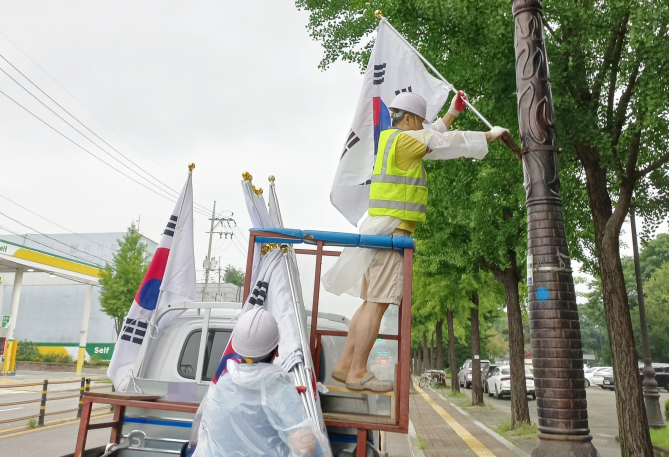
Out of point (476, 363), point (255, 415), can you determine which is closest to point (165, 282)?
point (255, 415)

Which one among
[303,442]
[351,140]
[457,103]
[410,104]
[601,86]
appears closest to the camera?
[303,442]

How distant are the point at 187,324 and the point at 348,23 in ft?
33.8

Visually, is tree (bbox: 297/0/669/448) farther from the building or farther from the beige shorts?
the building

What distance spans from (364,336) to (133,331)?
2.36 metres

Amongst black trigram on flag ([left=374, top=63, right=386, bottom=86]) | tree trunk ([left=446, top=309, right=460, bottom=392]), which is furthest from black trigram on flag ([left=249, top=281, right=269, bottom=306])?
tree trunk ([left=446, top=309, right=460, bottom=392])

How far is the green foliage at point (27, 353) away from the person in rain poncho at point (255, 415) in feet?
142

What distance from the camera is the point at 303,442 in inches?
95.7

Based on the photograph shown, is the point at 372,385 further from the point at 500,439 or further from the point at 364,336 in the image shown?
the point at 500,439

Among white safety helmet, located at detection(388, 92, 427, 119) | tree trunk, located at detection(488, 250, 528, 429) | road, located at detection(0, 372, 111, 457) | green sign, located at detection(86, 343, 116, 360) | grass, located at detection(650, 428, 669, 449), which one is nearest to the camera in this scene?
white safety helmet, located at detection(388, 92, 427, 119)

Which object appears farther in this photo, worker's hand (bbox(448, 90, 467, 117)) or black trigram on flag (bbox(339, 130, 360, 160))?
black trigram on flag (bbox(339, 130, 360, 160))

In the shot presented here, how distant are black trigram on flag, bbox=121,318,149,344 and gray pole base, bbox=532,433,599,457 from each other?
138 inches

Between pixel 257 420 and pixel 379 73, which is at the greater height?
pixel 379 73

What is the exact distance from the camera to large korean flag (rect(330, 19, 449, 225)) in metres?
5.08

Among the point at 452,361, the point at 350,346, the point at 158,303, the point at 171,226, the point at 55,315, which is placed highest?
the point at 55,315
